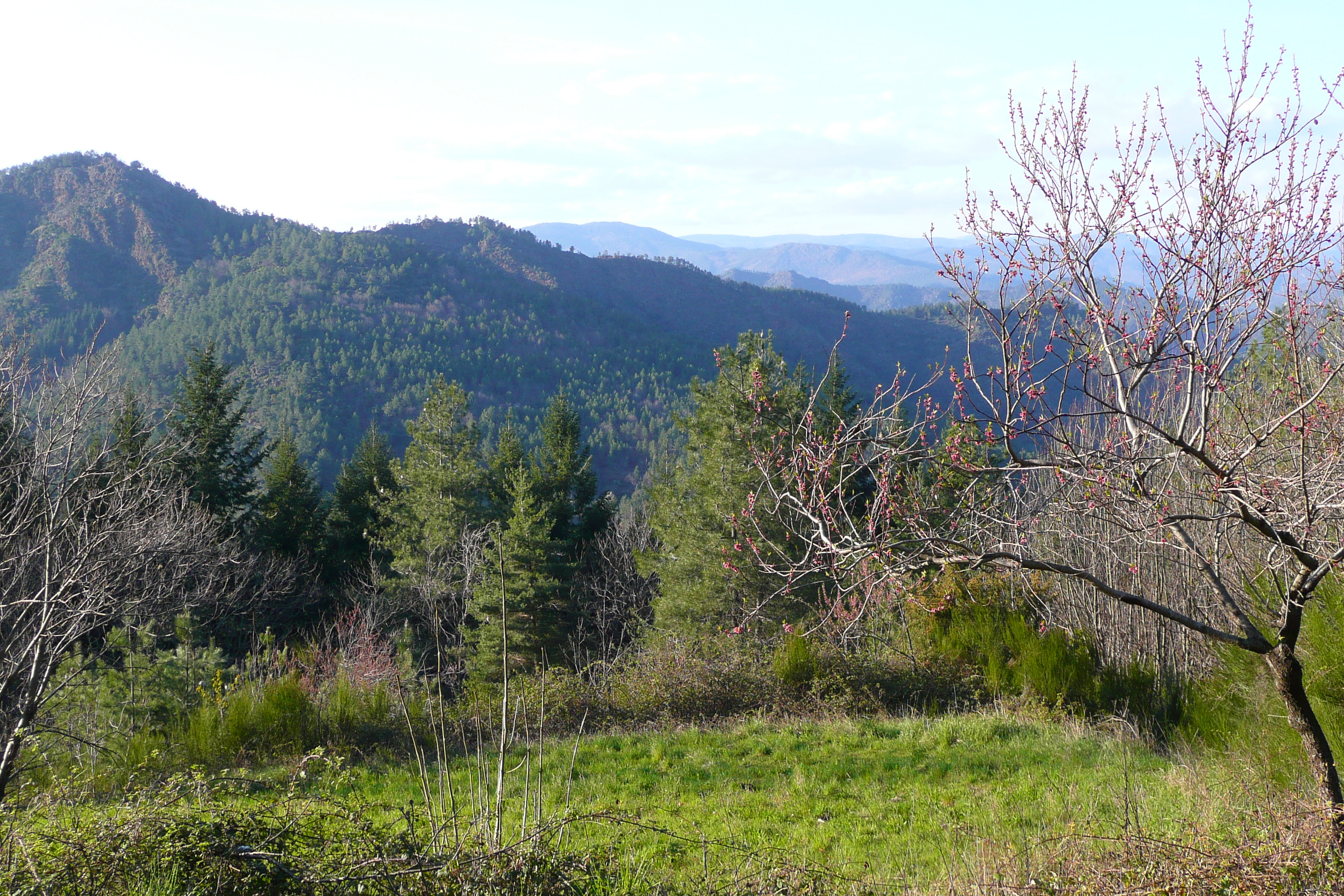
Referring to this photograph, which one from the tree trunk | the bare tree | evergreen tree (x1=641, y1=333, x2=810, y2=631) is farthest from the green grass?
the bare tree

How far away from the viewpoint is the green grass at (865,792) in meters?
4.48

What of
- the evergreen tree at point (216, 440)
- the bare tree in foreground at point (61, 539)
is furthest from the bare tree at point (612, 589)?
the bare tree in foreground at point (61, 539)

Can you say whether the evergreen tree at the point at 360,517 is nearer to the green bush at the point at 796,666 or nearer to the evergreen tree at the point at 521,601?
the evergreen tree at the point at 521,601

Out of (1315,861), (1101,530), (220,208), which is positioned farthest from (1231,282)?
(220,208)

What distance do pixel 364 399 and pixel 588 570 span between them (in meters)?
51.8

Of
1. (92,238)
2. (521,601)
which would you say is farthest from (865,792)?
(92,238)

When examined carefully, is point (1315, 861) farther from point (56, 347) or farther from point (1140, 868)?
point (56, 347)

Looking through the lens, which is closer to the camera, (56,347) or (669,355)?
(56,347)

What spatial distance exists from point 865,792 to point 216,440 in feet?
71.0

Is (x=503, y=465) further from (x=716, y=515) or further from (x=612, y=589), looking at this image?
(x=716, y=515)

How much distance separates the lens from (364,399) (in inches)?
2844

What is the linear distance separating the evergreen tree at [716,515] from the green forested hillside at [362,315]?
4564cm

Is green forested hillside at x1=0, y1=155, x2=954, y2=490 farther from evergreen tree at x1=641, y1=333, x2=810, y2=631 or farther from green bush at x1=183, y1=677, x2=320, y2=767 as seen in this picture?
green bush at x1=183, y1=677, x2=320, y2=767

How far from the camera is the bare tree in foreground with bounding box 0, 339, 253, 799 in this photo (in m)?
5.13
